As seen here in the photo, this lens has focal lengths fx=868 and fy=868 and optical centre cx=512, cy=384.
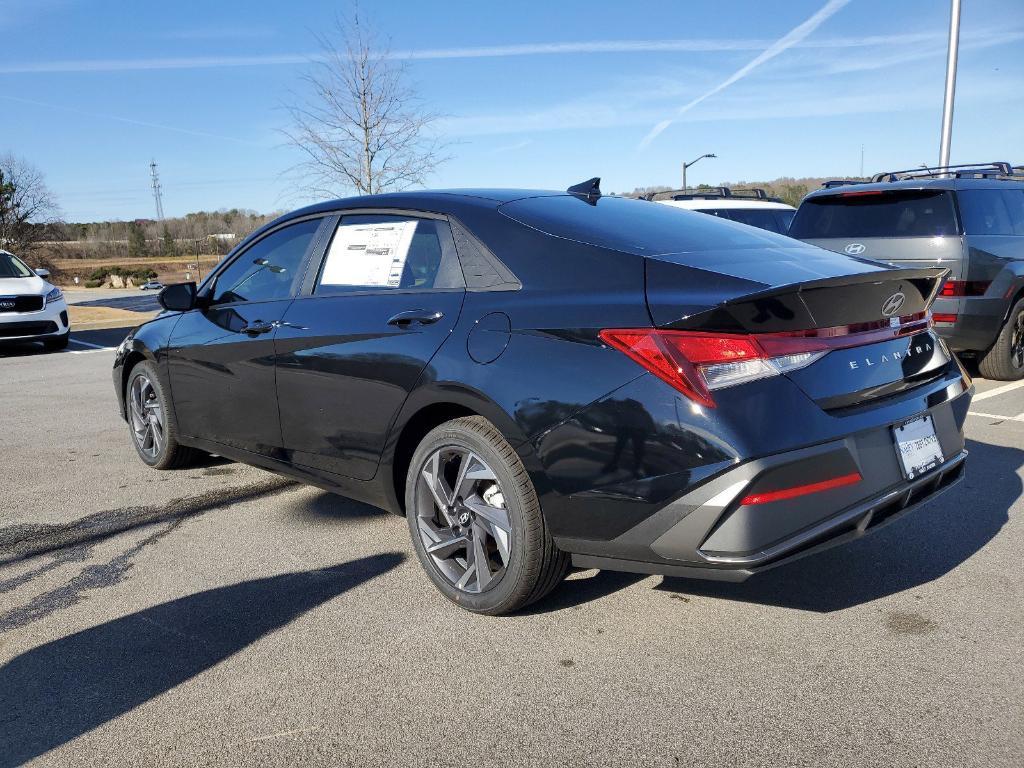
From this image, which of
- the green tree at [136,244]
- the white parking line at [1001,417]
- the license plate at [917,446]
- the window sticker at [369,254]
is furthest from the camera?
the green tree at [136,244]

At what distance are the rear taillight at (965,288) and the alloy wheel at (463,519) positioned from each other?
226 inches

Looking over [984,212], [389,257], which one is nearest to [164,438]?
[389,257]

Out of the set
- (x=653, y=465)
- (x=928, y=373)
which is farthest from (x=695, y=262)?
(x=928, y=373)

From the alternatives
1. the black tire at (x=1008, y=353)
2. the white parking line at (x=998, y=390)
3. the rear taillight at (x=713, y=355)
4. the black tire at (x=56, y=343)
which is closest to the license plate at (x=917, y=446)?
the rear taillight at (x=713, y=355)

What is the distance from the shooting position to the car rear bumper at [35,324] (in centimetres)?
1270

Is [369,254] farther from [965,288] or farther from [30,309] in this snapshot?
[30,309]

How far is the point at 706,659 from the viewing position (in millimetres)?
2908

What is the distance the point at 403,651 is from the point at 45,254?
186ft

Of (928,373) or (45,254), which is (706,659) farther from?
(45,254)

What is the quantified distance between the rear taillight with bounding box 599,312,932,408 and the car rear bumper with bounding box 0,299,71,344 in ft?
41.3

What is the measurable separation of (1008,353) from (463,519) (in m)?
6.62

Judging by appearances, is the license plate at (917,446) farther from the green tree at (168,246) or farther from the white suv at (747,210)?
the green tree at (168,246)

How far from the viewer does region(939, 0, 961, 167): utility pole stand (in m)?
16.9

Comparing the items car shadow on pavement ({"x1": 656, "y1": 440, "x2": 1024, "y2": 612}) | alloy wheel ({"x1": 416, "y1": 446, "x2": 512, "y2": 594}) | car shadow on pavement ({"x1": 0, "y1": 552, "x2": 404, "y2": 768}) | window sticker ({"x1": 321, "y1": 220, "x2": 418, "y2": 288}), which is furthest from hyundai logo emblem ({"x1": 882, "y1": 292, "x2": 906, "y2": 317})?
car shadow on pavement ({"x1": 0, "y1": 552, "x2": 404, "y2": 768})
